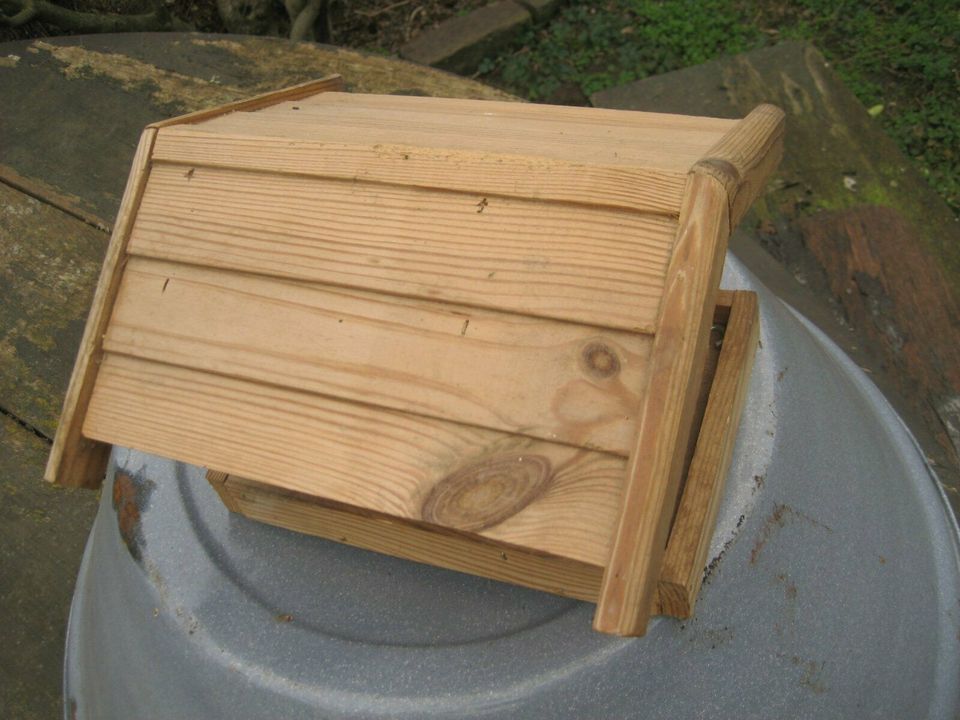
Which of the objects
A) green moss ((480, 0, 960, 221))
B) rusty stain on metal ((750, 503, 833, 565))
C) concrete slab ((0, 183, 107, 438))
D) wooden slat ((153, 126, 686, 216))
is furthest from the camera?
green moss ((480, 0, 960, 221))

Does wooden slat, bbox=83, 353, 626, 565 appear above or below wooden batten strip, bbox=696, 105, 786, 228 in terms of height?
below

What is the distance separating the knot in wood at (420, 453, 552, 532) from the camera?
38.2 inches

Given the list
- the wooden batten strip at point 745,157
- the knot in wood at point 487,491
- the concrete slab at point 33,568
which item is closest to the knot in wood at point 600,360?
the knot in wood at point 487,491

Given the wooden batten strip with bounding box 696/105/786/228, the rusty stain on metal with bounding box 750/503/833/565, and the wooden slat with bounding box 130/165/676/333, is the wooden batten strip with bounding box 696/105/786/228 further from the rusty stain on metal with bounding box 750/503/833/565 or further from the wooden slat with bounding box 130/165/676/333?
the rusty stain on metal with bounding box 750/503/833/565

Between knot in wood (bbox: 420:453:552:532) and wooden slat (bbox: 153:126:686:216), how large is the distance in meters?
0.34

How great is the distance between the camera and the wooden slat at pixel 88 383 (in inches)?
47.3

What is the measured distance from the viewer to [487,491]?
0.98 m

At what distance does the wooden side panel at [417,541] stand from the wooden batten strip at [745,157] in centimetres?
53

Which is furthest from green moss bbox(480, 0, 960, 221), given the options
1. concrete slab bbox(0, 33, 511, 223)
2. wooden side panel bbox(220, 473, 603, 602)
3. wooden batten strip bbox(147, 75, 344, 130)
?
wooden side panel bbox(220, 473, 603, 602)

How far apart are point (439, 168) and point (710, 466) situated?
1.88 feet

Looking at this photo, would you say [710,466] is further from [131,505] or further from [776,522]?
[131,505]

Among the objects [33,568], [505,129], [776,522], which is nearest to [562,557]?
[776,522]

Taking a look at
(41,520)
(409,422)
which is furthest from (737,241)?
(41,520)

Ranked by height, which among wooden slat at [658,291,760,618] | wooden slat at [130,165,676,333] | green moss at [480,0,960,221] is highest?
wooden slat at [130,165,676,333]
